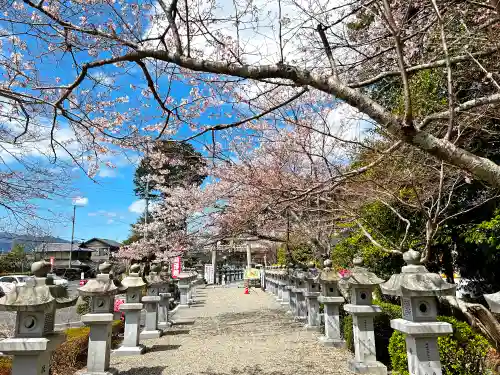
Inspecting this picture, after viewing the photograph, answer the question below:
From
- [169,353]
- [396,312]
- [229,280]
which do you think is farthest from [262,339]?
[229,280]

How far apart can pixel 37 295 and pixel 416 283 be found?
4339 millimetres

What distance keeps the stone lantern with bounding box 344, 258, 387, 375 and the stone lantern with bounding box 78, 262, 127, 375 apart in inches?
156

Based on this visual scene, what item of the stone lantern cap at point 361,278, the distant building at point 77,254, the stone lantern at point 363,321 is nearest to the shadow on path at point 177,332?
the stone lantern at point 363,321

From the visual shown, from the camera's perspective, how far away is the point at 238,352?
7.59 m

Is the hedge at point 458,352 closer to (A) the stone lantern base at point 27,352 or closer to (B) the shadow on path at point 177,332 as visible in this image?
(A) the stone lantern base at point 27,352

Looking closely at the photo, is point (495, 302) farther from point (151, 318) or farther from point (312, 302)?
point (151, 318)

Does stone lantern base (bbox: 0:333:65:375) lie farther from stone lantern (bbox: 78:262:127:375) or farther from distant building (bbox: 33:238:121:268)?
distant building (bbox: 33:238:121:268)

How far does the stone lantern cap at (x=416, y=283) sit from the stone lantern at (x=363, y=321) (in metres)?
1.59

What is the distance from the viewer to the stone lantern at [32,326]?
12.9 ft

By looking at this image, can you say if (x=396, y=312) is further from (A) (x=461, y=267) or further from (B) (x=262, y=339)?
(A) (x=461, y=267)

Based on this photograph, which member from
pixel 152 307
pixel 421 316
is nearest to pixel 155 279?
pixel 152 307

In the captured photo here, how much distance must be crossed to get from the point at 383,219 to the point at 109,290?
21.6 ft

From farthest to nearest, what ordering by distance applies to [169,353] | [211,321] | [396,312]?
1. [211,321]
2. [169,353]
3. [396,312]

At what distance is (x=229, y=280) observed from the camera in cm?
3322
